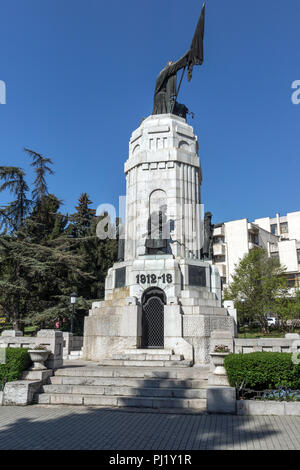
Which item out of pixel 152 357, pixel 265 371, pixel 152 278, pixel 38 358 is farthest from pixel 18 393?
pixel 152 278

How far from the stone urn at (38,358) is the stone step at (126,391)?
720 millimetres

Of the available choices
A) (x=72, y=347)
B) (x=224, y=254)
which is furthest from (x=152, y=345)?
(x=224, y=254)

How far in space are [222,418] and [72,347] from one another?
39.1 feet

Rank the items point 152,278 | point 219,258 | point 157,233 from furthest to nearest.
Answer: point 219,258, point 157,233, point 152,278

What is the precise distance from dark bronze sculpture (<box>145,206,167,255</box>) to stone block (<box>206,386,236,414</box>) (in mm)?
8611

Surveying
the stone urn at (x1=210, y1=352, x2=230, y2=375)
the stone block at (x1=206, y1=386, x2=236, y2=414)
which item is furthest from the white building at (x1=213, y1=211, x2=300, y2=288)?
the stone block at (x1=206, y1=386, x2=236, y2=414)

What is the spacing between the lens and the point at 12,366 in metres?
10.6

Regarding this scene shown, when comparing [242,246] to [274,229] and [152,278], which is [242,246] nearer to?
[274,229]

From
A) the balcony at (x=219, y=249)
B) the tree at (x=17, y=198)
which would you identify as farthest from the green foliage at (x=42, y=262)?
the balcony at (x=219, y=249)

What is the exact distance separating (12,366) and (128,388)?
343 centimetres

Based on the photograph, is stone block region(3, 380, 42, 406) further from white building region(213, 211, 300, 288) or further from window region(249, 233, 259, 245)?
window region(249, 233, 259, 245)

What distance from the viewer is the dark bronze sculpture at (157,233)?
55.2 ft

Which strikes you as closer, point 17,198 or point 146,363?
point 146,363

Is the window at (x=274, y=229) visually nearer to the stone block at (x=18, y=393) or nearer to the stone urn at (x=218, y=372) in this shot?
the stone urn at (x=218, y=372)
